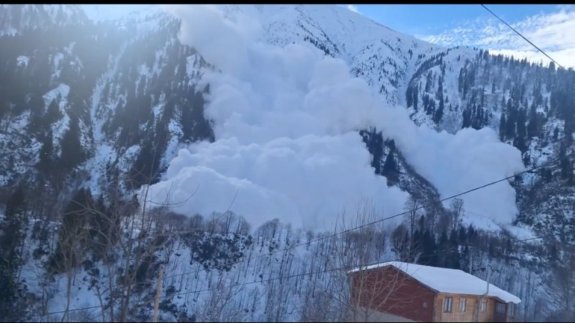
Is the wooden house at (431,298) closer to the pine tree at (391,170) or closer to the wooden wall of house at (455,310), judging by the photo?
the wooden wall of house at (455,310)

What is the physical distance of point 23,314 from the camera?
54.4 metres

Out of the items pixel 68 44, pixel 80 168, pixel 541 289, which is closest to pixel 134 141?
pixel 80 168

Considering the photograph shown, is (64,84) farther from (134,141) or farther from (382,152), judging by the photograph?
(382,152)

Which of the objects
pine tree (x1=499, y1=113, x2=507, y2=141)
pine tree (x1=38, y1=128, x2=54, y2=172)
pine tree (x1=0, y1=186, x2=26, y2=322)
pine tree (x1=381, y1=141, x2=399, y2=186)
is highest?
pine tree (x1=499, y1=113, x2=507, y2=141)

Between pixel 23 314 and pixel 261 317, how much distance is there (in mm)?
27815

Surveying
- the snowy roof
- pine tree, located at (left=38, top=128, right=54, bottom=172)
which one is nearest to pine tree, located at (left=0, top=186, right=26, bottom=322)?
the snowy roof

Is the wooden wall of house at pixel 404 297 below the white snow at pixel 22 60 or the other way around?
below

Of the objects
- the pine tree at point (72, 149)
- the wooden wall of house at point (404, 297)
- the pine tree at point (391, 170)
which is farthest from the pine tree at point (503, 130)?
the wooden wall of house at point (404, 297)

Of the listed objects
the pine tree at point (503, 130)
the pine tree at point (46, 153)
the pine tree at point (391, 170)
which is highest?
the pine tree at point (503, 130)

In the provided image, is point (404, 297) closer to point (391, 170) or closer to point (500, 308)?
point (500, 308)

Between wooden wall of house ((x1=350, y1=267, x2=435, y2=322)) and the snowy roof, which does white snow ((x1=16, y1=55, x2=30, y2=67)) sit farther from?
wooden wall of house ((x1=350, y1=267, x2=435, y2=322))

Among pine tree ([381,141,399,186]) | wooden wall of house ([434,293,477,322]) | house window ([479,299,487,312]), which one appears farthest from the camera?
pine tree ([381,141,399,186])

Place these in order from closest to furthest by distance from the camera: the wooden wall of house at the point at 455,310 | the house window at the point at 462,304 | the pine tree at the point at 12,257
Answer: the wooden wall of house at the point at 455,310, the house window at the point at 462,304, the pine tree at the point at 12,257

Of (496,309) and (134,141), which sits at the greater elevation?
(134,141)
